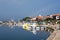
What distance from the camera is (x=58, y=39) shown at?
1461cm

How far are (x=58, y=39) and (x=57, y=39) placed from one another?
62 mm

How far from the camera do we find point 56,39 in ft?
48.1

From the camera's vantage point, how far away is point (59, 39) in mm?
14633

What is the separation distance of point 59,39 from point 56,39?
0.61 feet

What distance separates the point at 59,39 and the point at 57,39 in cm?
12

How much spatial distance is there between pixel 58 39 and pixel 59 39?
0.07 meters
